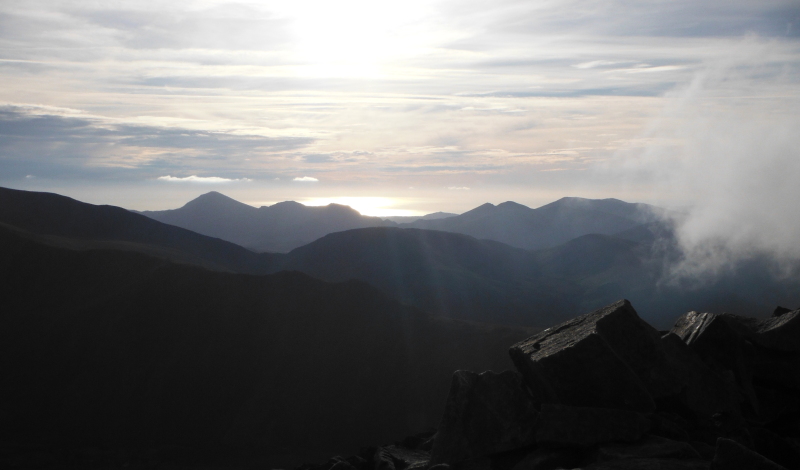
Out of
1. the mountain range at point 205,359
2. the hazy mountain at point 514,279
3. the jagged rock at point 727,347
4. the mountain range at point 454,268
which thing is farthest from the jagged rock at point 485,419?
the hazy mountain at point 514,279

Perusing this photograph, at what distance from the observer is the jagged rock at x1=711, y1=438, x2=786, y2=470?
5.93 m

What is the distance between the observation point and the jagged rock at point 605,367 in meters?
8.75

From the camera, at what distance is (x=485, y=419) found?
358 inches

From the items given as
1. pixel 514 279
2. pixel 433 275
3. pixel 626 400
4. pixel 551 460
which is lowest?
pixel 514 279

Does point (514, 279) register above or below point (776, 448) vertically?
below

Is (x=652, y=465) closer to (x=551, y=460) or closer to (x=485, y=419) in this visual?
(x=551, y=460)

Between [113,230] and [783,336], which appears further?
[113,230]

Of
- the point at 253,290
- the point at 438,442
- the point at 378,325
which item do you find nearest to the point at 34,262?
the point at 253,290

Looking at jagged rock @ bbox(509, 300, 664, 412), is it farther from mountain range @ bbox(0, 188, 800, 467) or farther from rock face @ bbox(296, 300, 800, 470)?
mountain range @ bbox(0, 188, 800, 467)

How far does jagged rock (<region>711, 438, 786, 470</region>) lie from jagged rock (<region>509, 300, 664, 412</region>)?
262cm

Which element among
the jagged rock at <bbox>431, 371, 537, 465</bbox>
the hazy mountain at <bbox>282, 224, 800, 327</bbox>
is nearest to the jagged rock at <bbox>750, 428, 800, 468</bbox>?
the jagged rock at <bbox>431, 371, 537, 465</bbox>

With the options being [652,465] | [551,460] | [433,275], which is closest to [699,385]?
[652,465]

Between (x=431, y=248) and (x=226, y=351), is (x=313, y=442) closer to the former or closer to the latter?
(x=226, y=351)

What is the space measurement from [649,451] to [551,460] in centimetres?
136
